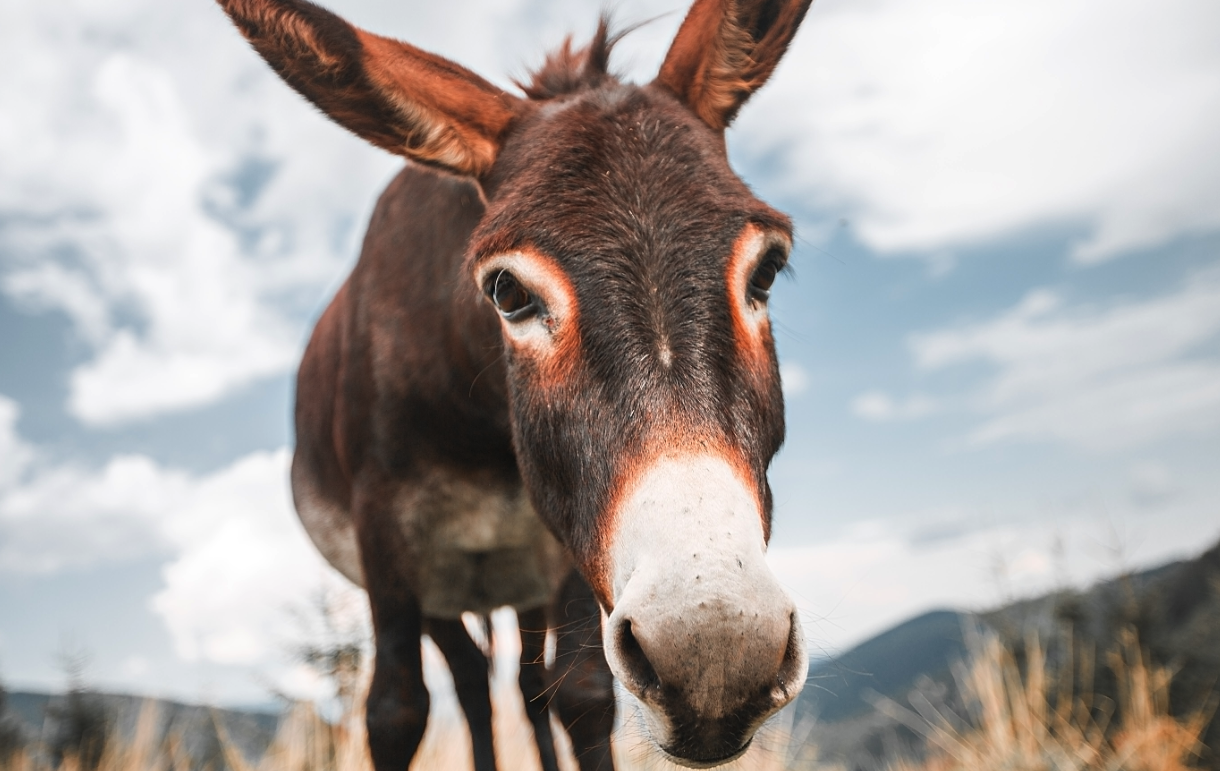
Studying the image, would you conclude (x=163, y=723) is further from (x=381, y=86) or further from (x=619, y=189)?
(x=619, y=189)

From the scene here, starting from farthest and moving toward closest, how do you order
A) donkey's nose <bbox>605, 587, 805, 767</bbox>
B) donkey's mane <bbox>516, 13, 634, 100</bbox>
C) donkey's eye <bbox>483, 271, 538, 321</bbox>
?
donkey's mane <bbox>516, 13, 634, 100</bbox>
donkey's eye <bbox>483, 271, 538, 321</bbox>
donkey's nose <bbox>605, 587, 805, 767</bbox>

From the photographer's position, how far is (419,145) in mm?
2568

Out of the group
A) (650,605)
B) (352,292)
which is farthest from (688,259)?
(352,292)

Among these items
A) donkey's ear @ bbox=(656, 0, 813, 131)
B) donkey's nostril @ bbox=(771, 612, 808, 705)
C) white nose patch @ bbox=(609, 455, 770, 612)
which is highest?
donkey's ear @ bbox=(656, 0, 813, 131)

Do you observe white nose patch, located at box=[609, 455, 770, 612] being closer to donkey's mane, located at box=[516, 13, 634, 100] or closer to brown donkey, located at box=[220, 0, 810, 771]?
brown donkey, located at box=[220, 0, 810, 771]

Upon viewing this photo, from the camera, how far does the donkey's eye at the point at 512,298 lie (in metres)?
2.14

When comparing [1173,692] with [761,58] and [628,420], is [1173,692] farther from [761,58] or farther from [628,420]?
[628,420]

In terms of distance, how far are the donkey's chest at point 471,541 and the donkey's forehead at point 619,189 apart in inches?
54.0

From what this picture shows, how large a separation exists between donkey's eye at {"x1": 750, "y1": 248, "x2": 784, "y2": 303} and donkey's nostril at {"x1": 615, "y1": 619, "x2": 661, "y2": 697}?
1.01 meters

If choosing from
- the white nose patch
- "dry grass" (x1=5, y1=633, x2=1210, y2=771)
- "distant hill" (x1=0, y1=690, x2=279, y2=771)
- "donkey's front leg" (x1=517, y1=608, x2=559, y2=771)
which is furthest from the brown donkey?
"distant hill" (x1=0, y1=690, x2=279, y2=771)

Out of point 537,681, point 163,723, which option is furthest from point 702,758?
point 163,723

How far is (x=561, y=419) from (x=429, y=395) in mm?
1337

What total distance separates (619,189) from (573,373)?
0.52 m

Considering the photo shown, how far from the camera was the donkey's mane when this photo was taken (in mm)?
3027
